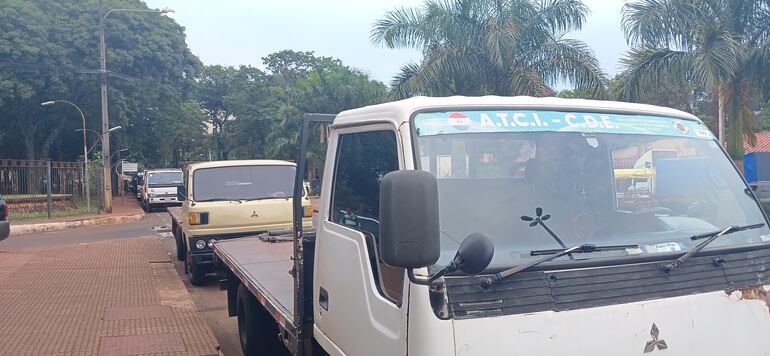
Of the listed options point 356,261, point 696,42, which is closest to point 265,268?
point 356,261

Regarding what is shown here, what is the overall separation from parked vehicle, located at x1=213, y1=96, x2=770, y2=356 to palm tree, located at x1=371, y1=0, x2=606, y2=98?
13008 mm

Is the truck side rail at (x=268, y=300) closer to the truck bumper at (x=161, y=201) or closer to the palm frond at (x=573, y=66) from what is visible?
the palm frond at (x=573, y=66)

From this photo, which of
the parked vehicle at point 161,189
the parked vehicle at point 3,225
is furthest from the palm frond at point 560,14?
the parked vehicle at point 161,189

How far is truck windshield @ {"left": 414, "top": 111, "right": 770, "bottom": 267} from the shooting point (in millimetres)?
3088

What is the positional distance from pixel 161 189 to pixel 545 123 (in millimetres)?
30172

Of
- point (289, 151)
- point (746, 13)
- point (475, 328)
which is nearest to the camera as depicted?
point (475, 328)

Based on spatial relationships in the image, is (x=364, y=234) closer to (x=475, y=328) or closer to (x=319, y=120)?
(x=475, y=328)

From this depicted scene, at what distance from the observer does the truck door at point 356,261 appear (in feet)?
10.4

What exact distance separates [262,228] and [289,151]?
24908 millimetres

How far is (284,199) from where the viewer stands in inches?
438

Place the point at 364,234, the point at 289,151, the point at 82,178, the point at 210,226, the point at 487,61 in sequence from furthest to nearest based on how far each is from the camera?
the point at 289,151
the point at 82,178
the point at 487,61
the point at 210,226
the point at 364,234

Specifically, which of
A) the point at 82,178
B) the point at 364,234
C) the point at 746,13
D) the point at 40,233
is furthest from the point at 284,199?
the point at 82,178

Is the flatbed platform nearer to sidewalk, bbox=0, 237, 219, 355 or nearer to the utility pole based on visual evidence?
sidewalk, bbox=0, 237, 219, 355

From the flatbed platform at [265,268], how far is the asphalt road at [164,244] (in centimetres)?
91
